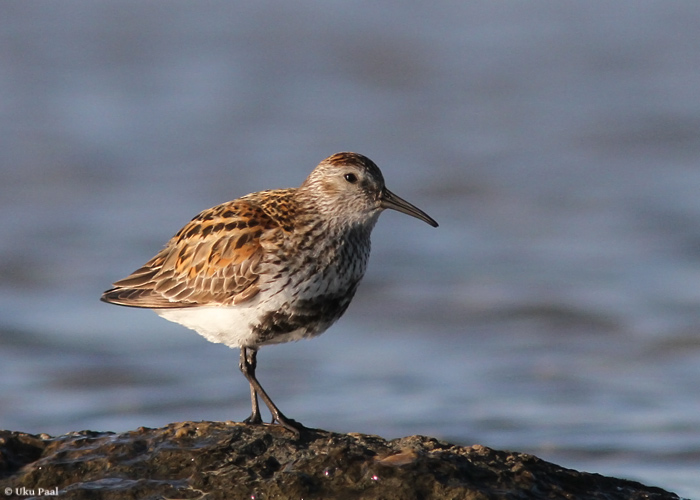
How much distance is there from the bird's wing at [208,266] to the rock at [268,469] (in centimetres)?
94

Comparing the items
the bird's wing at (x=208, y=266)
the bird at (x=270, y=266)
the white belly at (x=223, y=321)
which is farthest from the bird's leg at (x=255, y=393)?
the bird's wing at (x=208, y=266)

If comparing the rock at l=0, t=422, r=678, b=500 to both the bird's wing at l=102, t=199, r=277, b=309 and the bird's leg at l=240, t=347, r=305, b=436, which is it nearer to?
the bird's leg at l=240, t=347, r=305, b=436

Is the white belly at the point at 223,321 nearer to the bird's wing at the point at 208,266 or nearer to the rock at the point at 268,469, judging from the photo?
the bird's wing at the point at 208,266

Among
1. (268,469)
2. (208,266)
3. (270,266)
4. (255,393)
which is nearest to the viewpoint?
(268,469)

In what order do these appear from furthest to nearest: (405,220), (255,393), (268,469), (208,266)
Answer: (405,220)
(208,266)
(255,393)
(268,469)

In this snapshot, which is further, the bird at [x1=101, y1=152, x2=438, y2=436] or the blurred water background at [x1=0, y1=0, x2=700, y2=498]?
the blurred water background at [x1=0, y1=0, x2=700, y2=498]

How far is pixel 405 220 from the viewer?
11.2m

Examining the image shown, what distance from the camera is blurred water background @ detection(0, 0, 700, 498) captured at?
7.86m

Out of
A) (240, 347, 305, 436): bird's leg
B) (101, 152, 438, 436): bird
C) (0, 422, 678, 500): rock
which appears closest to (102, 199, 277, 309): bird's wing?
(101, 152, 438, 436): bird

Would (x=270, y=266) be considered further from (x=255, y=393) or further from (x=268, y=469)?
(x=268, y=469)

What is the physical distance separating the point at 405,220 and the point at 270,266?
562 centimetres

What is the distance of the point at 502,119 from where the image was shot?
44.4 feet

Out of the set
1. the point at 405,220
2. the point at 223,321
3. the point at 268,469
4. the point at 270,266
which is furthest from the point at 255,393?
the point at 405,220

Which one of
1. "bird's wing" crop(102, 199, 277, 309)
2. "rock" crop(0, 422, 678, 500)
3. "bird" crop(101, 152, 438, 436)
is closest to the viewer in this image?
"rock" crop(0, 422, 678, 500)
